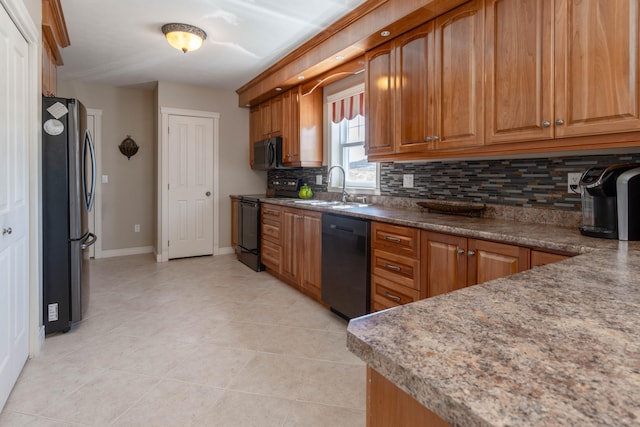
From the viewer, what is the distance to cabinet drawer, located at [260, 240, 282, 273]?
401 centimetres

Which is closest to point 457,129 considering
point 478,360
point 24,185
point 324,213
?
point 324,213

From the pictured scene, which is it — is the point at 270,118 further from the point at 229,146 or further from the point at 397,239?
the point at 397,239

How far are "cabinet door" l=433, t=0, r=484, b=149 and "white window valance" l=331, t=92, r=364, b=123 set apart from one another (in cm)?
132

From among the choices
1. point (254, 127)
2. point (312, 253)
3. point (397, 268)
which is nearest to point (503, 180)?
point (397, 268)

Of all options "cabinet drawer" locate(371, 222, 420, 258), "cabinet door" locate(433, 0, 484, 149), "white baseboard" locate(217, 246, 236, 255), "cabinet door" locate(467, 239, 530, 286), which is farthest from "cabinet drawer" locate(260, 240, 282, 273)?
"cabinet door" locate(467, 239, 530, 286)

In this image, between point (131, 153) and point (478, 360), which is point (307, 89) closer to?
point (131, 153)

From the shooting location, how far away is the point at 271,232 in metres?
4.18

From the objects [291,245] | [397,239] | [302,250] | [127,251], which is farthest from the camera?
[127,251]

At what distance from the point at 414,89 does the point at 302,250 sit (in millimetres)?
1785

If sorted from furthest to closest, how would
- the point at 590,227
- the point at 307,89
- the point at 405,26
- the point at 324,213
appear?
the point at 307,89 < the point at 324,213 < the point at 405,26 < the point at 590,227

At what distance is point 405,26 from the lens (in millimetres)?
2525

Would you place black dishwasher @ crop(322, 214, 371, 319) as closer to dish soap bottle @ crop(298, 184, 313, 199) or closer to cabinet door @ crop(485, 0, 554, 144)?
cabinet door @ crop(485, 0, 554, 144)

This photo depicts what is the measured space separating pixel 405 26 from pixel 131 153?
436 cm

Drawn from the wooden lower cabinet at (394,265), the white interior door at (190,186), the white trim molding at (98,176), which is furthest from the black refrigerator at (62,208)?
the white trim molding at (98,176)
